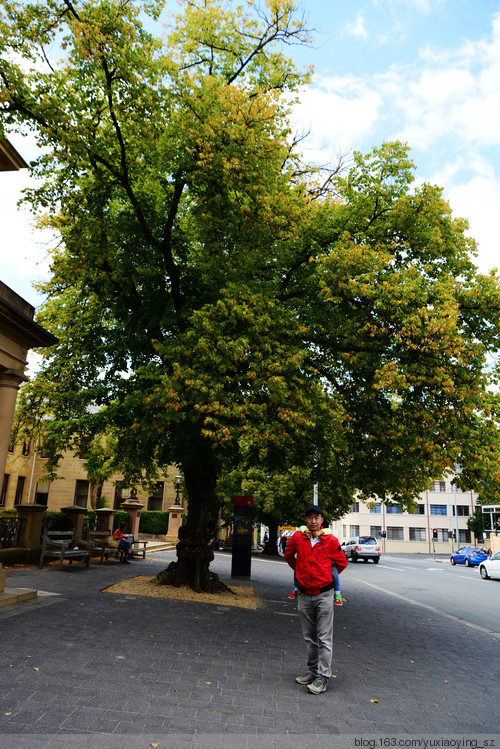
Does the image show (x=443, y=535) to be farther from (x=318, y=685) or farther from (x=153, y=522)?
(x=318, y=685)

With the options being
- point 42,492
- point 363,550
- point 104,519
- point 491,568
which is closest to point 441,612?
point 104,519

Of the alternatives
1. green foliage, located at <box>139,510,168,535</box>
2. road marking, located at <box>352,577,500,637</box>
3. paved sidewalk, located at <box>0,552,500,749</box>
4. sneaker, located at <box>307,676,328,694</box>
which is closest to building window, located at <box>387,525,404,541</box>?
green foliage, located at <box>139,510,168,535</box>

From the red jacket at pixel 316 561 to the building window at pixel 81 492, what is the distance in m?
44.2

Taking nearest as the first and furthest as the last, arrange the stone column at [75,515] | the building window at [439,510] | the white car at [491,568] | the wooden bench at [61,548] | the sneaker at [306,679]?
the sneaker at [306,679] → the wooden bench at [61,548] → the stone column at [75,515] → the white car at [491,568] → the building window at [439,510]

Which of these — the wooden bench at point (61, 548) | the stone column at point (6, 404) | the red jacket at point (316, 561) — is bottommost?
the wooden bench at point (61, 548)

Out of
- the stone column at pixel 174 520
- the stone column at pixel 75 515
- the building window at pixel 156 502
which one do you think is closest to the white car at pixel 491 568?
the stone column at pixel 75 515

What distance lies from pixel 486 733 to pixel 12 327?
8.96m

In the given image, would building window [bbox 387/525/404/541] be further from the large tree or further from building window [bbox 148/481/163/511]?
the large tree

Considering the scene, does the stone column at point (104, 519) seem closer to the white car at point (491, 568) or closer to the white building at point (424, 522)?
the white car at point (491, 568)

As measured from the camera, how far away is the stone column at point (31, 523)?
49.8 feet

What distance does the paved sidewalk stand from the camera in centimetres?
422

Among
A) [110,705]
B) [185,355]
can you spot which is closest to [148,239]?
[185,355]

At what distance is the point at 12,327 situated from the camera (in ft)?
30.7

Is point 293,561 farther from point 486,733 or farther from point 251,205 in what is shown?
point 251,205
